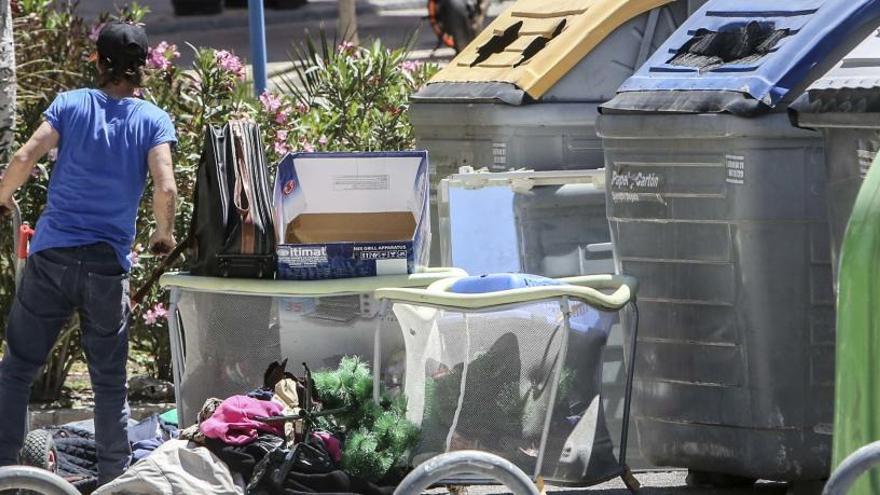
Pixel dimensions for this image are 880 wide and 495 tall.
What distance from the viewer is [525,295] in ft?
17.0

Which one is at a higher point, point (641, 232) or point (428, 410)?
point (641, 232)

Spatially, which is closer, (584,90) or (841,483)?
(841,483)

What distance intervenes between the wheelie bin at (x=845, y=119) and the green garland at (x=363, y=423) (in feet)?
4.54

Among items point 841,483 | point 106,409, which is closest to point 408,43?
point 106,409

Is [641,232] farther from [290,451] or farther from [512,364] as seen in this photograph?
[290,451]

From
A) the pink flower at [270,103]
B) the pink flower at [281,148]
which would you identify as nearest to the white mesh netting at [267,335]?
the pink flower at [281,148]

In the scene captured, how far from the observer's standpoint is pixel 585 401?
17.8 feet

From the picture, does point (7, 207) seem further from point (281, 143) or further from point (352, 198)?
point (281, 143)

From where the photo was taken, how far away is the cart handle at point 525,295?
17.0ft

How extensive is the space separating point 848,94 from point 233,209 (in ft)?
6.53

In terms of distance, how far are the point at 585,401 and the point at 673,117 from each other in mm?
939

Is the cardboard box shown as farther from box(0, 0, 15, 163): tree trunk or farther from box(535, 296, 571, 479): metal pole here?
box(0, 0, 15, 163): tree trunk

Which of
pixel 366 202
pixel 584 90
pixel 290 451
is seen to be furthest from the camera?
pixel 584 90

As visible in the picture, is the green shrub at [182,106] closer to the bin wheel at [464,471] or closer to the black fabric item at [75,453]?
the black fabric item at [75,453]
